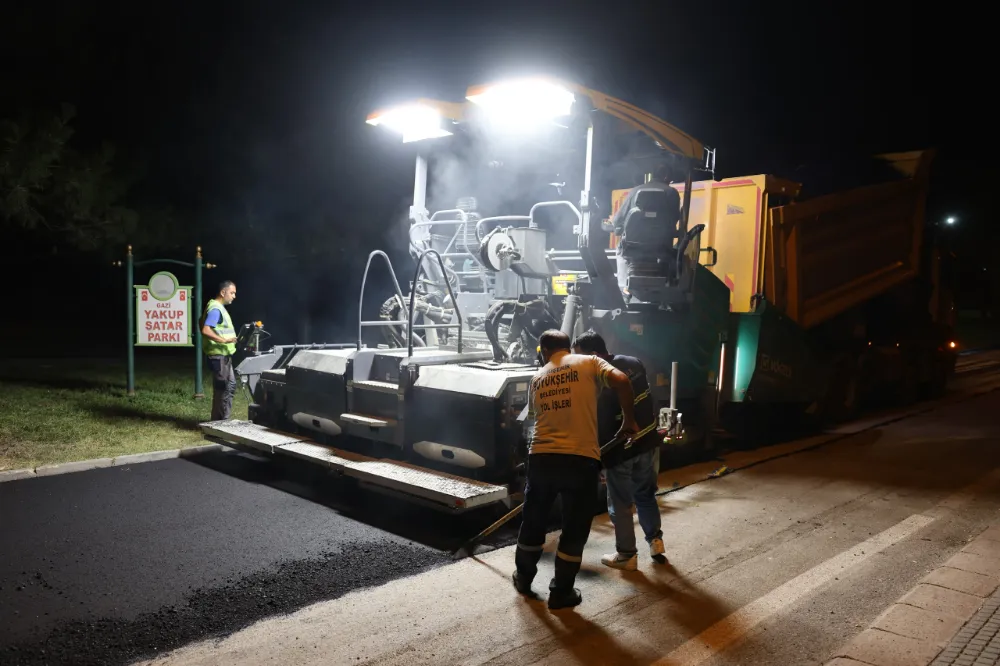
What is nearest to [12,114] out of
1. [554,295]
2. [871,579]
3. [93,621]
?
[554,295]

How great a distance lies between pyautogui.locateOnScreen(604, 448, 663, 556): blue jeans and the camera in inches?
181

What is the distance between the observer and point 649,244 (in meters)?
6.28

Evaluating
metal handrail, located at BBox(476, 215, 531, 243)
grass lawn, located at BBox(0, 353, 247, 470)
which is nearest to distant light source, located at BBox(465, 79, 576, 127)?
metal handrail, located at BBox(476, 215, 531, 243)

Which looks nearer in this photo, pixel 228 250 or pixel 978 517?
pixel 978 517

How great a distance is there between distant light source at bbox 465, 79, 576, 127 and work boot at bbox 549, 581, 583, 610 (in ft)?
11.0

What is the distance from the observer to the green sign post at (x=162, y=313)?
10.3m

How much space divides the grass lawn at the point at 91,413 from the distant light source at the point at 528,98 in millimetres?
4441

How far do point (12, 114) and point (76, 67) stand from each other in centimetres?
131

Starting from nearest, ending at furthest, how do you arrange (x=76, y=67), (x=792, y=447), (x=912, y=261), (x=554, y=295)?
1. (x=554, y=295)
2. (x=792, y=447)
3. (x=912, y=261)
4. (x=76, y=67)

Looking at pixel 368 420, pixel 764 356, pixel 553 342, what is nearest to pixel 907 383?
pixel 764 356

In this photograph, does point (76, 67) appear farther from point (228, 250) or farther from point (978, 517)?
point (978, 517)

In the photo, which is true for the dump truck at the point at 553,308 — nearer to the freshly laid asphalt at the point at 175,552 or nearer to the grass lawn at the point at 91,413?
the freshly laid asphalt at the point at 175,552

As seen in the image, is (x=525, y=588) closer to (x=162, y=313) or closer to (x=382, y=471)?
(x=382, y=471)

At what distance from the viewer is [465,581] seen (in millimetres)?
4371
